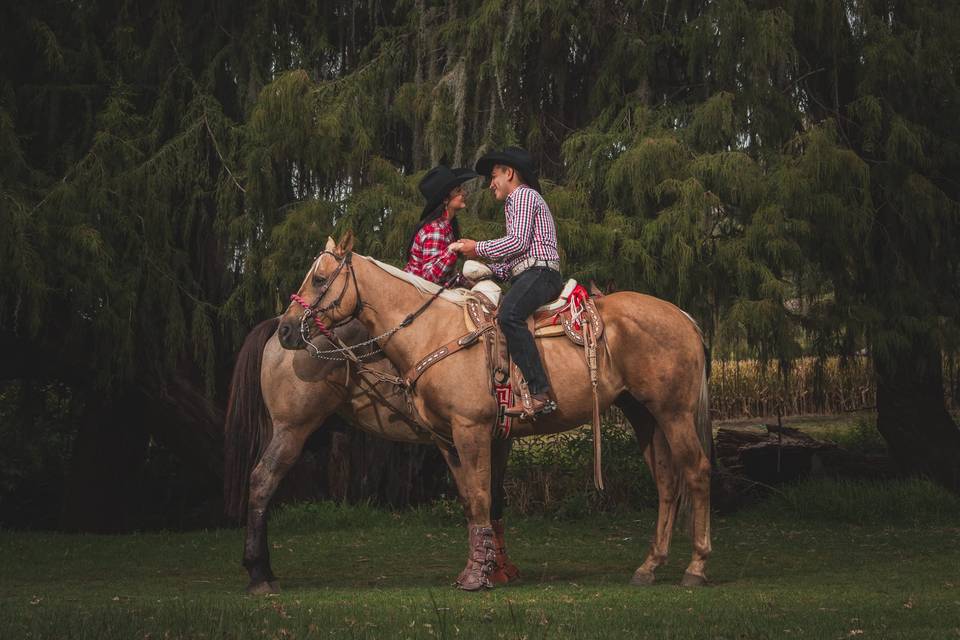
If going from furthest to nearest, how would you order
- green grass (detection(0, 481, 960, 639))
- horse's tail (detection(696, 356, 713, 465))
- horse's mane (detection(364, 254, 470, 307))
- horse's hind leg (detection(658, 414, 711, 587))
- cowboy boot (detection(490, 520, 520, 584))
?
1. horse's tail (detection(696, 356, 713, 465))
2. cowboy boot (detection(490, 520, 520, 584))
3. horse's hind leg (detection(658, 414, 711, 587))
4. horse's mane (detection(364, 254, 470, 307))
5. green grass (detection(0, 481, 960, 639))

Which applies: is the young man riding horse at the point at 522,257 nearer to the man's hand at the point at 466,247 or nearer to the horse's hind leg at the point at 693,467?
the man's hand at the point at 466,247

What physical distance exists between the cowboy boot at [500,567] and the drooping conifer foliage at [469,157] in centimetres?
308

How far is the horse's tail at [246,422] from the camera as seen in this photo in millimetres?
8875

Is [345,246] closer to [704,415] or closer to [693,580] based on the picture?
[704,415]

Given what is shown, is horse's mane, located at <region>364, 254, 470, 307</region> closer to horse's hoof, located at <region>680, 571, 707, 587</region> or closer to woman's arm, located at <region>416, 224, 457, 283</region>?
woman's arm, located at <region>416, 224, 457, 283</region>

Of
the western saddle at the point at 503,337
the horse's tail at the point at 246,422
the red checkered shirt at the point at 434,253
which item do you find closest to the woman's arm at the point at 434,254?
the red checkered shirt at the point at 434,253

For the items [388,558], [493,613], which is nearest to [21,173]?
[388,558]

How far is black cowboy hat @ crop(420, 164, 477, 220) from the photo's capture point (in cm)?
899

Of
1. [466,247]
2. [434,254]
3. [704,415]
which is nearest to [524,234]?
[466,247]

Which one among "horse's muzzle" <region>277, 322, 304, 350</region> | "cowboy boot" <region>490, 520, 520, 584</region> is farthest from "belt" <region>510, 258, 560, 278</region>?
"cowboy boot" <region>490, 520, 520, 584</region>

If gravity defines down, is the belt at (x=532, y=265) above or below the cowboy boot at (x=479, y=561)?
above

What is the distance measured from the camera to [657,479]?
8.77 metres

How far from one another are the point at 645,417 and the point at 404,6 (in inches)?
254

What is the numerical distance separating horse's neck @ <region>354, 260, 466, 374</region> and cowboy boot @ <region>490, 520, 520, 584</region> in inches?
57.7
